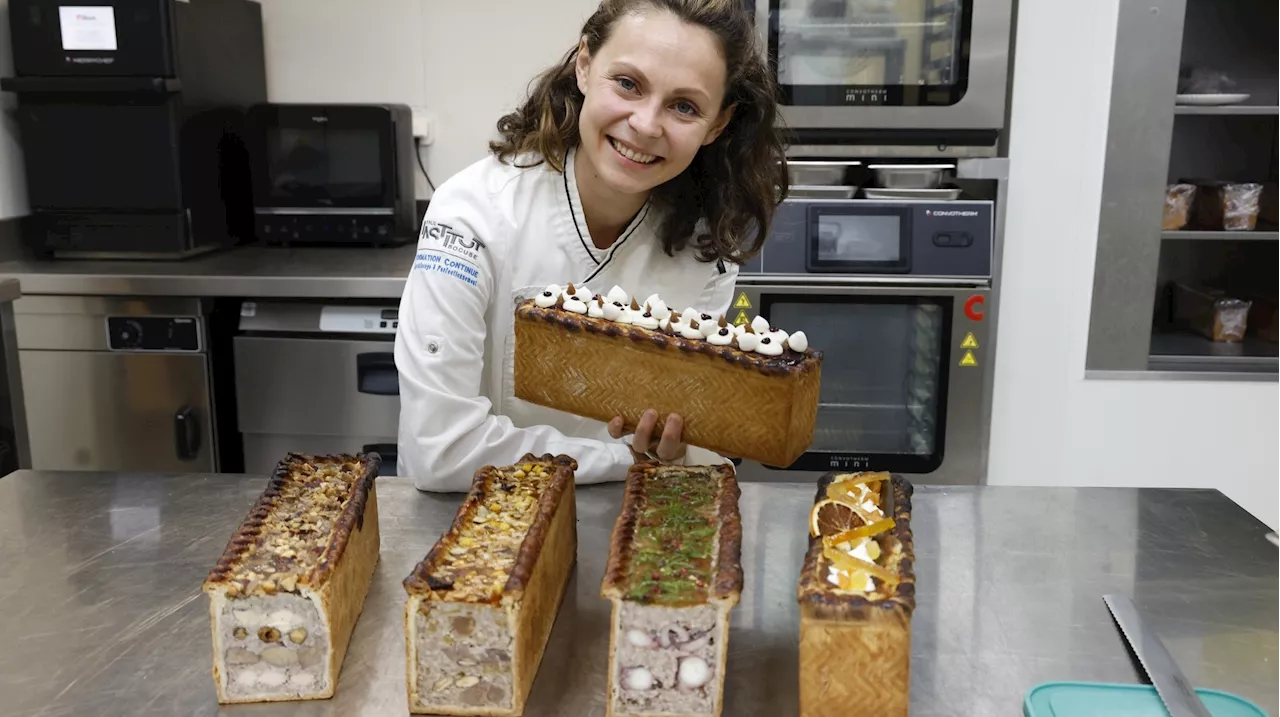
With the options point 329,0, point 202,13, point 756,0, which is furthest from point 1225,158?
point 202,13

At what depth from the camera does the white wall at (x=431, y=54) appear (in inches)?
134

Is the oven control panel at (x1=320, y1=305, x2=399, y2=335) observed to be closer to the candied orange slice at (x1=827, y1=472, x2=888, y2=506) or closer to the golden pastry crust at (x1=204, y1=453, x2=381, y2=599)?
the golden pastry crust at (x1=204, y1=453, x2=381, y2=599)

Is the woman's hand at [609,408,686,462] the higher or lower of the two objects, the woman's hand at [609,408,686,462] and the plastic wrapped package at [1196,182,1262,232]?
the lower

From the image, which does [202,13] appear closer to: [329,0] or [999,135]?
[329,0]

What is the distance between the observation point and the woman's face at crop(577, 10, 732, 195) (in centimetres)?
155

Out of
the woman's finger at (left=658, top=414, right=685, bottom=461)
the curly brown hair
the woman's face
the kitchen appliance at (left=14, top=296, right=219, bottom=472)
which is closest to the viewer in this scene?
the woman's finger at (left=658, top=414, right=685, bottom=461)

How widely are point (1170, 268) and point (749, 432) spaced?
253cm

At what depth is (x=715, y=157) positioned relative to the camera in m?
1.86

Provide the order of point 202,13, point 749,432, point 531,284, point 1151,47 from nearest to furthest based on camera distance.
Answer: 1. point 749,432
2. point 531,284
3. point 1151,47
4. point 202,13

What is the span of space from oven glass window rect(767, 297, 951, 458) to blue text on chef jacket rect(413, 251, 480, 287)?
4.12 feet

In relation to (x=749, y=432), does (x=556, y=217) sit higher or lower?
higher

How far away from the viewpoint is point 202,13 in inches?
118

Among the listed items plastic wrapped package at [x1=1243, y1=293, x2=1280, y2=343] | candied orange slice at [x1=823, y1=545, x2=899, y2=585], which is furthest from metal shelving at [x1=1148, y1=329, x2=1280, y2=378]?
candied orange slice at [x1=823, y1=545, x2=899, y2=585]

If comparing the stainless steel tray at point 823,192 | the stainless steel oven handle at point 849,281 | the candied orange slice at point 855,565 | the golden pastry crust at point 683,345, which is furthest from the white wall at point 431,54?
the candied orange slice at point 855,565
